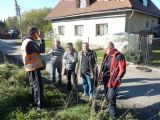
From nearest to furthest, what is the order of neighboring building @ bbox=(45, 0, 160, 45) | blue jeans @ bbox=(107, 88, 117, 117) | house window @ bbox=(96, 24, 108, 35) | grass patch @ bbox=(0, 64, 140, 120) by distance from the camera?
grass patch @ bbox=(0, 64, 140, 120)
blue jeans @ bbox=(107, 88, 117, 117)
neighboring building @ bbox=(45, 0, 160, 45)
house window @ bbox=(96, 24, 108, 35)

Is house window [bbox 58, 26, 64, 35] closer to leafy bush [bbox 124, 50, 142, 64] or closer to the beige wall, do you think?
the beige wall

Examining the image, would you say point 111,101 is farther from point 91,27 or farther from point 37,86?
point 91,27

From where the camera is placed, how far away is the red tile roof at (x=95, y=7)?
63.8ft

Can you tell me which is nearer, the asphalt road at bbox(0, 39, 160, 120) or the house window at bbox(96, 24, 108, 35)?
the asphalt road at bbox(0, 39, 160, 120)

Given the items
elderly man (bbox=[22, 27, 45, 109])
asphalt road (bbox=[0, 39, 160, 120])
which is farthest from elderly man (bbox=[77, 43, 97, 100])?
elderly man (bbox=[22, 27, 45, 109])

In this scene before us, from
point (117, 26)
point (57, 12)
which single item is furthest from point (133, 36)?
point (57, 12)

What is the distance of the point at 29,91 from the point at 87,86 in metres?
1.79

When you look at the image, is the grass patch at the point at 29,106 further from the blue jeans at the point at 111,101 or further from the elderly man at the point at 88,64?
the elderly man at the point at 88,64

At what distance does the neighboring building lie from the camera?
64.3 feet

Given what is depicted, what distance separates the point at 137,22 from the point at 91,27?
4088mm

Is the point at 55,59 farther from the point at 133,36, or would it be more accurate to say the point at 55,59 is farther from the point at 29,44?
the point at 133,36

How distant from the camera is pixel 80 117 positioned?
534 centimetres

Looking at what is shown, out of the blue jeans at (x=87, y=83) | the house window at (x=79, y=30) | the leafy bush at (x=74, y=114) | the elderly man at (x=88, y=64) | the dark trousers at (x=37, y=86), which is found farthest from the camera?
the house window at (x=79, y=30)

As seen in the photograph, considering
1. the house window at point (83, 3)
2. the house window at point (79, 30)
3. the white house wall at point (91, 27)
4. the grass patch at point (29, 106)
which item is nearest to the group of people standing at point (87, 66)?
the grass patch at point (29, 106)
